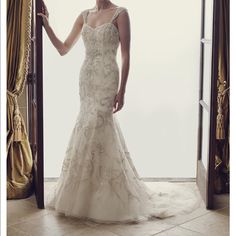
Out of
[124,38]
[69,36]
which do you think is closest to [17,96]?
[69,36]

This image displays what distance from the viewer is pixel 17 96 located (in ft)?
12.8

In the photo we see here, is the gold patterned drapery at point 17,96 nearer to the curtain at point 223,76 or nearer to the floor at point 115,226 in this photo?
the floor at point 115,226

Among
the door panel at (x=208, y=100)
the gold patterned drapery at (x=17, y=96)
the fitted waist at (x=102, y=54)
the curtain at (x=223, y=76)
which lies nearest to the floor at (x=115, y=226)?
→ the door panel at (x=208, y=100)

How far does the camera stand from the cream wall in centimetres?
620

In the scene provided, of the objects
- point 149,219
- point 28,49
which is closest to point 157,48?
point 28,49

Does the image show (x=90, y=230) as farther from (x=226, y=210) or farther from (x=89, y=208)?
(x=226, y=210)

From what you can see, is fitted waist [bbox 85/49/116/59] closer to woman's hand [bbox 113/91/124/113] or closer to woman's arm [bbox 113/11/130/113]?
woman's arm [bbox 113/11/130/113]

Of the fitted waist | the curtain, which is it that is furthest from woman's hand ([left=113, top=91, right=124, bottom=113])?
the curtain

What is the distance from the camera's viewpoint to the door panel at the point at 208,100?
3447 millimetres

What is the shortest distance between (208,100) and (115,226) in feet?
3.89

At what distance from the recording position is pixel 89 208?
3.46m

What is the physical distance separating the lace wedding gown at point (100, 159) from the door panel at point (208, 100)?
32 centimetres

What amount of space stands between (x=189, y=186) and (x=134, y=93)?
2434 mm

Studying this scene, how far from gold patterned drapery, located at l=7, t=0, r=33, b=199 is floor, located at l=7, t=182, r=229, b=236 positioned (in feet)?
1.27
